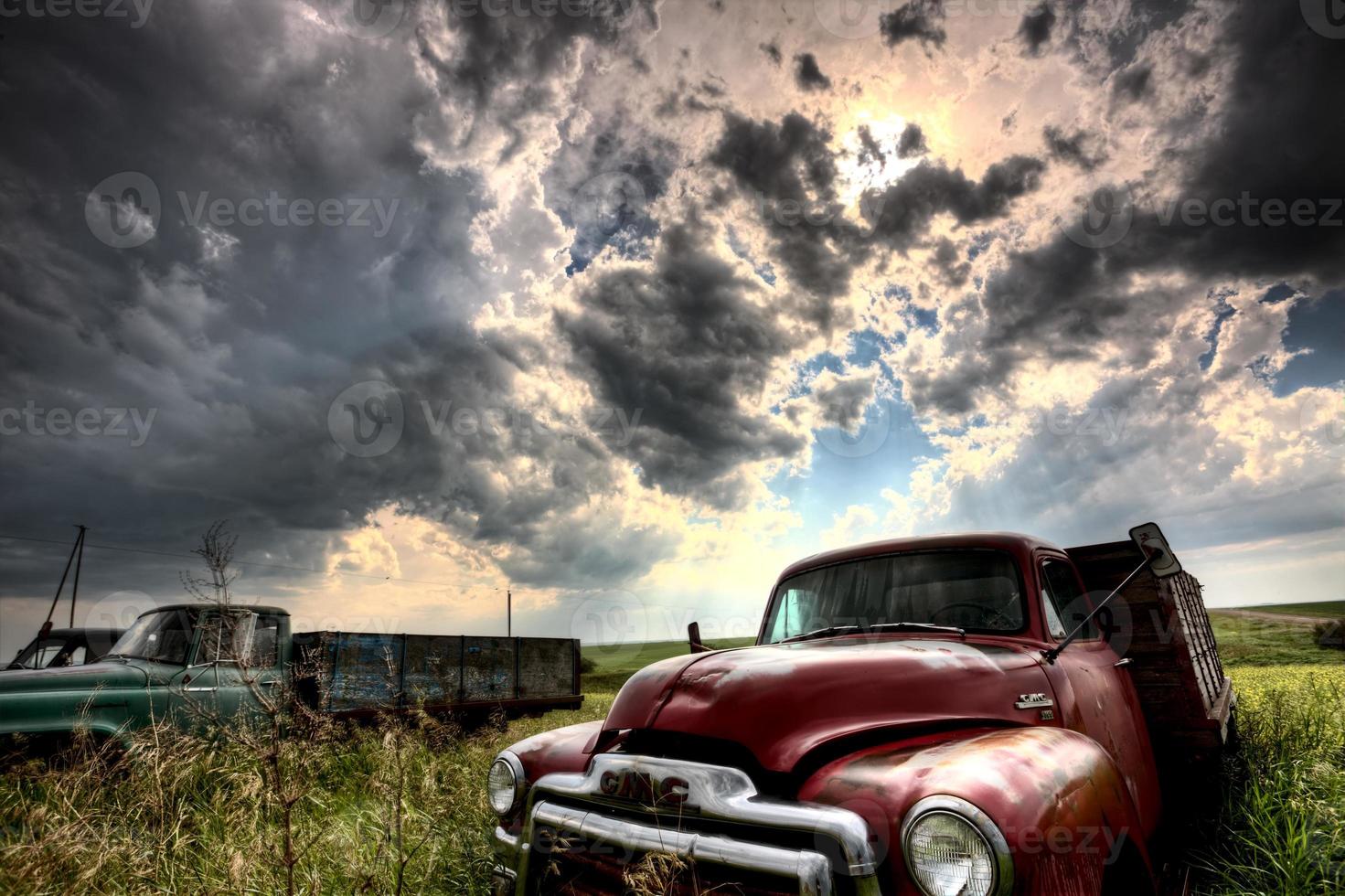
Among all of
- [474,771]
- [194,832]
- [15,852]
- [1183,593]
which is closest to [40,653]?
[194,832]

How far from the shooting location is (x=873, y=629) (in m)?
3.34

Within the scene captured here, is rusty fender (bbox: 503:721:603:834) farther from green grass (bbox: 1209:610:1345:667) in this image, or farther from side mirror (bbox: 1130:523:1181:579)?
green grass (bbox: 1209:610:1345:667)

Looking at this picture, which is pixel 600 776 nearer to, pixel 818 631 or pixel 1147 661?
pixel 818 631

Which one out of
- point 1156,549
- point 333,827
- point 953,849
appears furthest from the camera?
point 333,827

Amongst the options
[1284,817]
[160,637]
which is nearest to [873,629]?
[1284,817]

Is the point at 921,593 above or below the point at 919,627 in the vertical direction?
above

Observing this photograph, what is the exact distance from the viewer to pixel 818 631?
3.47m

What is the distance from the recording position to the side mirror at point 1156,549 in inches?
119

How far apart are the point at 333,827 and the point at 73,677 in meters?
3.90

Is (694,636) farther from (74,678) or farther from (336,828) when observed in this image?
(74,678)

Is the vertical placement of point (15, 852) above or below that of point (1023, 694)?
below

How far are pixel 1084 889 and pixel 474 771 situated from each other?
15.0 ft

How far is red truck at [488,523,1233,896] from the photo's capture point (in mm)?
1796

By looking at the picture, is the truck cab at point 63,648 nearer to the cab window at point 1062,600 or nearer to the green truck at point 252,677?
the green truck at point 252,677
